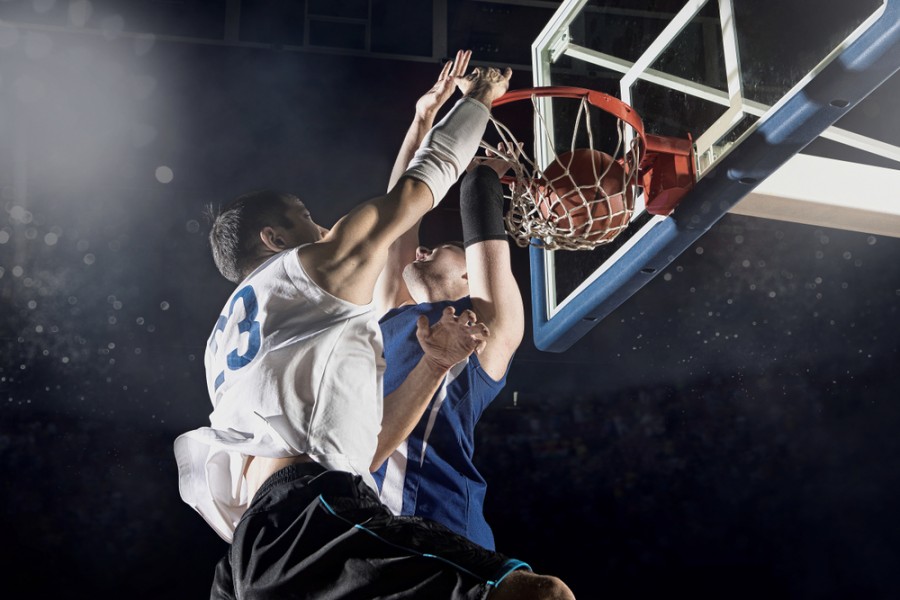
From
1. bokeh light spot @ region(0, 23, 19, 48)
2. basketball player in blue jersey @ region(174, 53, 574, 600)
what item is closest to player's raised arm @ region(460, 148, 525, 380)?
basketball player in blue jersey @ region(174, 53, 574, 600)

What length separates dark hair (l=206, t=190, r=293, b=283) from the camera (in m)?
1.99

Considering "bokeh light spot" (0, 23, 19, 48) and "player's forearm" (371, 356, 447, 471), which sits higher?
"bokeh light spot" (0, 23, 19, 48)

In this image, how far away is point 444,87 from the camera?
225cm

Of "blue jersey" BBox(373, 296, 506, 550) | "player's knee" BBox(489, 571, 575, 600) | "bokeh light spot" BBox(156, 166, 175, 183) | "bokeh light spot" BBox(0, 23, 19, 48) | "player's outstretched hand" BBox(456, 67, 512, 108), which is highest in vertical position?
"bokeh light spot" BBox(0, 23, 19, 48)

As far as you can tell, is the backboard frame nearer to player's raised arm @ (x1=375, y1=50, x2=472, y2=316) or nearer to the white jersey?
player's raised arm @ (x1=375, y1=50, x2=472, y2=316)

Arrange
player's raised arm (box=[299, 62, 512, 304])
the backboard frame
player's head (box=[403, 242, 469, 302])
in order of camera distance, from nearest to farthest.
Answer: the backboard frame, player's raised arm (box=[299, 62, 512, 304]), player's head (box=[403, 242, 469, 302])

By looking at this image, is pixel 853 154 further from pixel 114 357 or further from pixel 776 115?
pixel 114 357

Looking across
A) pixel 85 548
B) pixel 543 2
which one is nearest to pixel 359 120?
pixel 543 2

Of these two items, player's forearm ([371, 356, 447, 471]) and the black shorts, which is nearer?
the black shorts

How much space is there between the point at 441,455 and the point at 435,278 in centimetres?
69

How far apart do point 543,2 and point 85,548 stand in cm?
330

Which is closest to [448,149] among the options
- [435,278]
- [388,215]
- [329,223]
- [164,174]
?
[388,215]

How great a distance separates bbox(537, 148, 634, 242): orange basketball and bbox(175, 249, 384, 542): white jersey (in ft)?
1.81

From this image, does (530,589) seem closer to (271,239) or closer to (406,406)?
(406,406)
